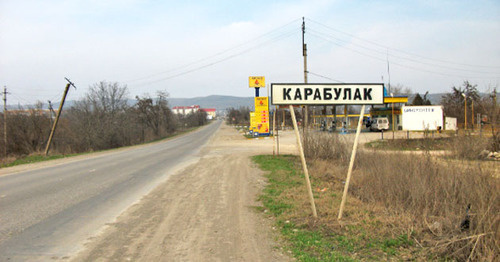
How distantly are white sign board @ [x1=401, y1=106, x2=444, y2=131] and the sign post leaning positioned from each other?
39.4 meters

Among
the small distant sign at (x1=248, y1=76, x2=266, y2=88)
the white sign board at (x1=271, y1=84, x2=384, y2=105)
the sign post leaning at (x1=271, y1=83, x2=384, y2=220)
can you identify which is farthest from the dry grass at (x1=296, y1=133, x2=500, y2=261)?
the small distant sign at (x1=248, y1=76, x2=266, y2=88)

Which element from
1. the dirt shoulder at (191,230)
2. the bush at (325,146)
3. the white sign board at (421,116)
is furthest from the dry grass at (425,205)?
the white sign board at (421,116)

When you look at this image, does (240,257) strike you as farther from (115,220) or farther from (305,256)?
(115,220)

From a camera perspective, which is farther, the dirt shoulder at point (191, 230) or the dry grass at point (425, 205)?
the dirt shoulder at point (191, 230)

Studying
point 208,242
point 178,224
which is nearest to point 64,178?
Result: point 178,224

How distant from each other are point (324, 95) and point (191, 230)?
126 inches

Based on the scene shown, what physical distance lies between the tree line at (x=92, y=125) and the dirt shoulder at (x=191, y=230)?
110 ft

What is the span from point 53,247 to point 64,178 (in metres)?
8.03

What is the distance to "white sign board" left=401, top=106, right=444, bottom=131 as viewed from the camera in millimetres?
41688

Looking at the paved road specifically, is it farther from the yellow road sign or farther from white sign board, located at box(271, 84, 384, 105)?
the yellow road sign

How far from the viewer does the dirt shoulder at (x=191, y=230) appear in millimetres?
4723

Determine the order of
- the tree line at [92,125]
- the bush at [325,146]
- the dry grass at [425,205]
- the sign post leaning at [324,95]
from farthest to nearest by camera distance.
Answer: the tree line at [92,125], the bush at [325,146], the sign post leaning at [324,95], the dry grass at [425,205]

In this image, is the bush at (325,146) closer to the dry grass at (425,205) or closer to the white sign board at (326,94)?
the dry grass at (425,205)

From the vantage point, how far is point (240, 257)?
4.59 metres
